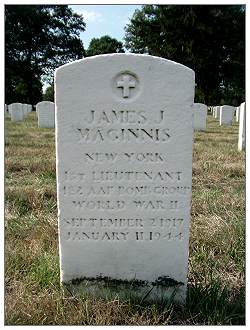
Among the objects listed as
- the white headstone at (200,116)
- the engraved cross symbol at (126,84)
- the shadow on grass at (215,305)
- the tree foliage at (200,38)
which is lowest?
the shadow on grass at (215,305)

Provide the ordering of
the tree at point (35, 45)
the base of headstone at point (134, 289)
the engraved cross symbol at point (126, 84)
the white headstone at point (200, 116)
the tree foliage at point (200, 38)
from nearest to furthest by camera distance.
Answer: the engraved cross symbol at point (126, 84), the base of headstone at point (134, 289), the white headstone at point (200, 116), the tree foliage at point (200, 38), the tree at point (35, 45)

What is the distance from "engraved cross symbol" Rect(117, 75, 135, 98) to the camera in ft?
8.04

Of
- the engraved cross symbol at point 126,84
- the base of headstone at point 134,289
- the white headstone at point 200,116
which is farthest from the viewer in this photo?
the white headstone at point 200,116

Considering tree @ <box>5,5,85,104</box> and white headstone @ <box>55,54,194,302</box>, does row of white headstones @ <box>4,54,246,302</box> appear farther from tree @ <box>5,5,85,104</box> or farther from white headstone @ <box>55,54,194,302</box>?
tree @ <box>5,5,85,104</box>

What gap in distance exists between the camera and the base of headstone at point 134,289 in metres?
2.70

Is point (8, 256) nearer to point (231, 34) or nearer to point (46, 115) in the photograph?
point (46, 115)

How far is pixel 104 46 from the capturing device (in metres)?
52.1

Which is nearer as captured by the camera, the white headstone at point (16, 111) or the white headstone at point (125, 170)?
the white headstone at point (125, 170)

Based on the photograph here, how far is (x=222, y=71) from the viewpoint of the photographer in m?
37.8

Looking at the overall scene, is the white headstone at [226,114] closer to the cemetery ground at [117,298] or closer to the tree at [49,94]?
the cemetery ground at [117,298]

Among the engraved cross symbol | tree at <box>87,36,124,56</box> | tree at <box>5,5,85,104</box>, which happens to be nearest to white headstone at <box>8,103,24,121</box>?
the engraved cross symbol

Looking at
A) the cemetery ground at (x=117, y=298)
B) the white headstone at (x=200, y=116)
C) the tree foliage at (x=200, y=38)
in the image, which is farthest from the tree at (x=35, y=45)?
the cemetery ground at (x=117, y=298)

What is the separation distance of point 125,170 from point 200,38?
112 ft

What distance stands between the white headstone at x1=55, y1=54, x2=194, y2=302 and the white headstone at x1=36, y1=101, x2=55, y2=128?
1143 cm
